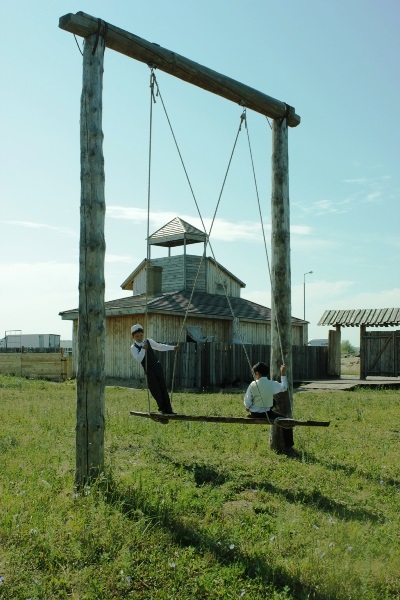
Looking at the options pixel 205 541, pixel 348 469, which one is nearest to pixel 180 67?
pixel 348 469

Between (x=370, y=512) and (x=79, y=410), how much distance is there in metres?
3.50

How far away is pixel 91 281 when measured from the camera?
25.1 feet

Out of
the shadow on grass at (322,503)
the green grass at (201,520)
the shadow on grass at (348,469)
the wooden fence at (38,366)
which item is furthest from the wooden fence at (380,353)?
the shadow on grass at (322,503)

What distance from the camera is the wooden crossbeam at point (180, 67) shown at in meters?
7.83

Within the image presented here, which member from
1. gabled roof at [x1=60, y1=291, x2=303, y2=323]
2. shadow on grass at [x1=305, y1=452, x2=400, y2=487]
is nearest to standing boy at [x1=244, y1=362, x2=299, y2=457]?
shadow on grass at [x1=305, y1=452, x2=400, y2=487]

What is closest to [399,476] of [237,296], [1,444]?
[1,444]

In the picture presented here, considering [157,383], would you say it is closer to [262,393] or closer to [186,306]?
[262,393]

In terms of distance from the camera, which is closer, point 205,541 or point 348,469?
point 205,541

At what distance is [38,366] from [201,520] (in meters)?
25.1

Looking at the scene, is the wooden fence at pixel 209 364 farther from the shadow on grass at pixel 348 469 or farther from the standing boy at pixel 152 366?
the shadow on grass at pixel 348 469

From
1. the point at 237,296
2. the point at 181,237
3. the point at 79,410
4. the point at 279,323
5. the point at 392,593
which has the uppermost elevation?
the point at 181,237

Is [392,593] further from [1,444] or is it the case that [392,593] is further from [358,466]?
[1,444]

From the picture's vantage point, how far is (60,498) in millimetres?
6758

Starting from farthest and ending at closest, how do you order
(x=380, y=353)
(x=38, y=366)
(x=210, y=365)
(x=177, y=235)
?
(x=177, y=235) → (x=38, y=366) → (x=380, y=353) → (x=210, y=365)
